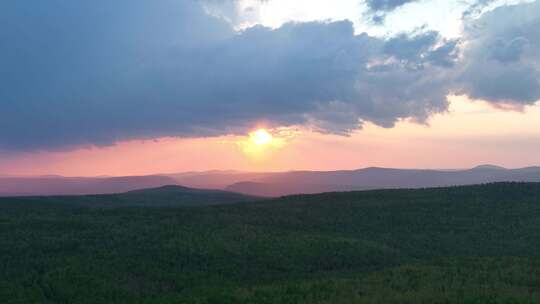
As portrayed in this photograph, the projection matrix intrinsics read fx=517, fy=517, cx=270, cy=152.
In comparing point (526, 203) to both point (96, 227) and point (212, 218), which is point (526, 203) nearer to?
point (212, 218)

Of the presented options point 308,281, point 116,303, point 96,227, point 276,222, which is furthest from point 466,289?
point 96,227

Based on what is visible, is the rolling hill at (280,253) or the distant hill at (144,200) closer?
the rolling hill at (280,253)

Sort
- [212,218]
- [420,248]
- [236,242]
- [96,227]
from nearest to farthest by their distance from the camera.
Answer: [236,242], [420,248], [96,227], [212,218]

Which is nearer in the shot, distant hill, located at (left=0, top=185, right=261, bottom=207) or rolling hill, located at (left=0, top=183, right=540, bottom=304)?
rolling hill, located at (left=0, top=183, right=540, bottom=304)

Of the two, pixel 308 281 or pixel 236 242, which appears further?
pixel 236 242

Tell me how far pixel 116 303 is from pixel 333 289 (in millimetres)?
9873

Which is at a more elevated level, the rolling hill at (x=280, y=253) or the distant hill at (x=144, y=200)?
the distant hill at (x=144, y=200)

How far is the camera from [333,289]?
24.0 meters

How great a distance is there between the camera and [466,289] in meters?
23.3

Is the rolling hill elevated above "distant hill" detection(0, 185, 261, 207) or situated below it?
below

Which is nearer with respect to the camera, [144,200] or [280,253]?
[280,253]

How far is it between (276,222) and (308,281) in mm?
21453

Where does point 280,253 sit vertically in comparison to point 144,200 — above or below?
below

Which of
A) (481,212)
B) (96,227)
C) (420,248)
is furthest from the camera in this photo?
(481,212)
